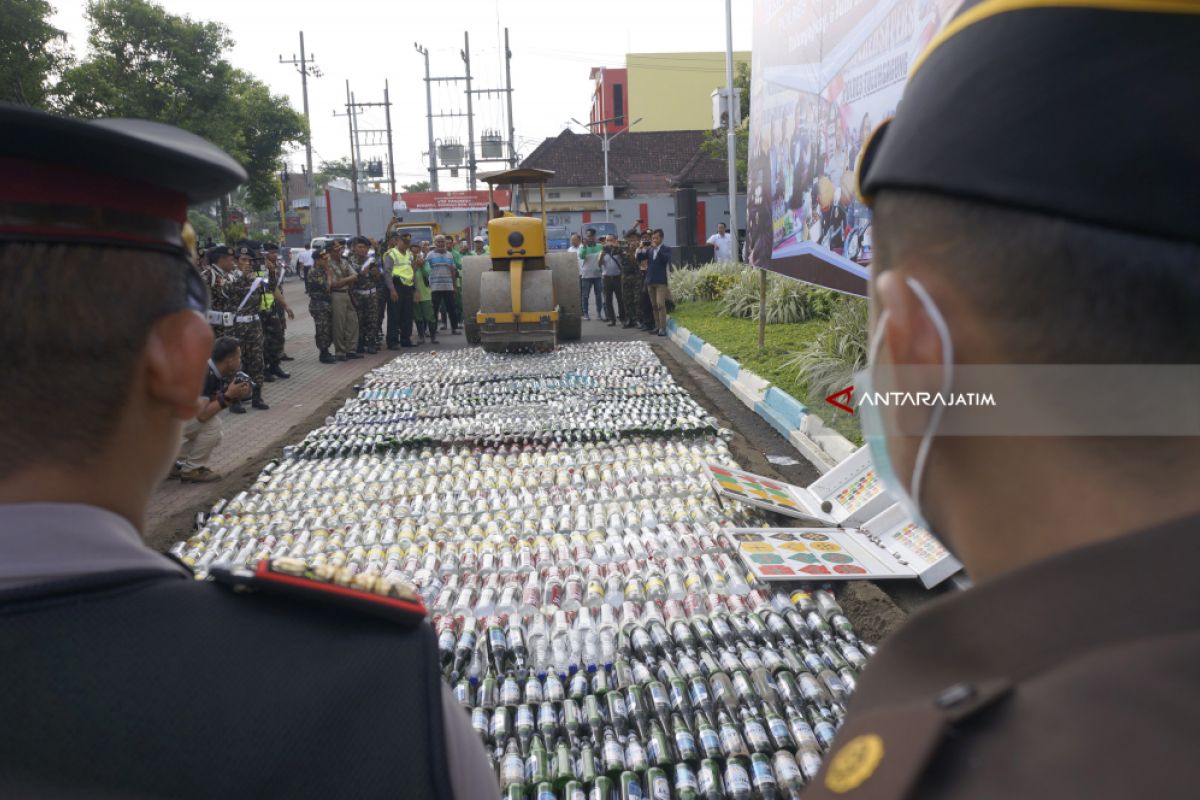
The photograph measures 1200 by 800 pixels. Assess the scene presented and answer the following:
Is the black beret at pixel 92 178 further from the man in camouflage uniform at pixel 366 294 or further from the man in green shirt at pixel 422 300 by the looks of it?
the man in green shirt at pixel 422 300

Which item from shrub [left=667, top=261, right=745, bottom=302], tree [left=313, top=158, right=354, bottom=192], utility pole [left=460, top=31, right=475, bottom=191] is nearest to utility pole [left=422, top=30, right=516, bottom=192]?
utility pole [left=460, top=31, right=475, bottom=191]

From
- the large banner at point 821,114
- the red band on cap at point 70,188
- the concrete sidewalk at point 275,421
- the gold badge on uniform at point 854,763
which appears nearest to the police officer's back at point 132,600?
the red band on cap at point 70,188

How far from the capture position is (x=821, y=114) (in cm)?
809

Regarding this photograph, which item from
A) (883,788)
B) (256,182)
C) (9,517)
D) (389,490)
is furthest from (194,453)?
(256,182)

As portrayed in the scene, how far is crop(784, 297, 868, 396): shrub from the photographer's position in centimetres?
842

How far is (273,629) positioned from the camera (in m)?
1.04

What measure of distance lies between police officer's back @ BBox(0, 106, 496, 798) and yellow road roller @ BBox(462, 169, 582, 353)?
12.0 meters

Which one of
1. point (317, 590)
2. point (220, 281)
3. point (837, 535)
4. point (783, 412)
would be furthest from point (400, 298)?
point (317, 590)

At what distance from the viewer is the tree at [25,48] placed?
58.0 ft

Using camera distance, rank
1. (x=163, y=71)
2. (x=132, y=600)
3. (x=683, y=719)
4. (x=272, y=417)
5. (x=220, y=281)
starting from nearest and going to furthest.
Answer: (x=132, y=600) < (x=683, y=719) < (x=272, y=417) < (x=220, y=281) < (x=163, y=71)

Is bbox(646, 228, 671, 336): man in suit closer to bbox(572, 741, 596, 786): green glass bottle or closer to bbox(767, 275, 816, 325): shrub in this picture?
bbox(767, 275, 816, 325): shrub

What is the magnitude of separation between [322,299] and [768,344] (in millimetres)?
6542

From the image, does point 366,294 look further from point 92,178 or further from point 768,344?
point 92,178

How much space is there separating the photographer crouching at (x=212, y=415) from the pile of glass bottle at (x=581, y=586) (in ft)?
1.95
